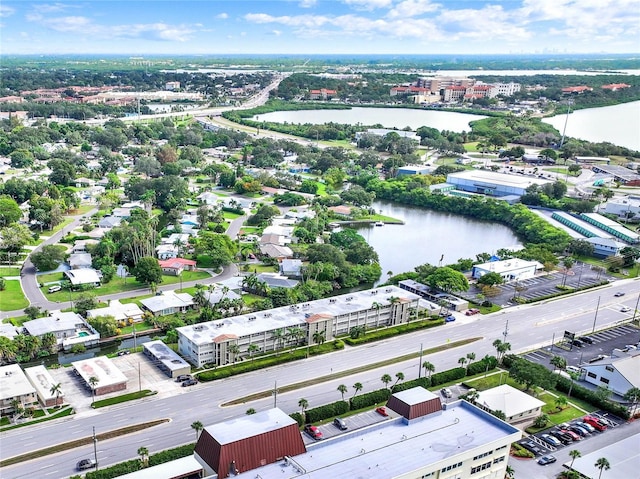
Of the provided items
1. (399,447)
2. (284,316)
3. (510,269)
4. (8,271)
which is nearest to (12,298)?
(8,271)

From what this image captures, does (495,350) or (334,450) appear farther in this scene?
(495,350)

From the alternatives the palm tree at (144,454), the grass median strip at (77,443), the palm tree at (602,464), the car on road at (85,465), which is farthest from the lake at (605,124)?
the car on road at (85,465)

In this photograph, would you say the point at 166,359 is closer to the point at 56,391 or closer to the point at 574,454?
the point at 56,391

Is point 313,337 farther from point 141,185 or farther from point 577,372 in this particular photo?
point 141,185

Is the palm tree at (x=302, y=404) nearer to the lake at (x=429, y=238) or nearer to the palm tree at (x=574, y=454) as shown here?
the palm tree at (x=574, y=454)

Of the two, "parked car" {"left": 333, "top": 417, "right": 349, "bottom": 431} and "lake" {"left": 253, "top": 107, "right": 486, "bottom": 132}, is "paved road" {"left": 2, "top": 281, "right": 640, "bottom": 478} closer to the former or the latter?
"parked car" {"left": 333, "top": 417, "right": 349, "bottom": 431}

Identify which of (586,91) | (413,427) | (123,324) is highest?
(586,91)

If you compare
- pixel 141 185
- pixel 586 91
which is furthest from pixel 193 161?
pixel 586 91

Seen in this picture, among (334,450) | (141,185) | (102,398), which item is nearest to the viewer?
(334,450)
